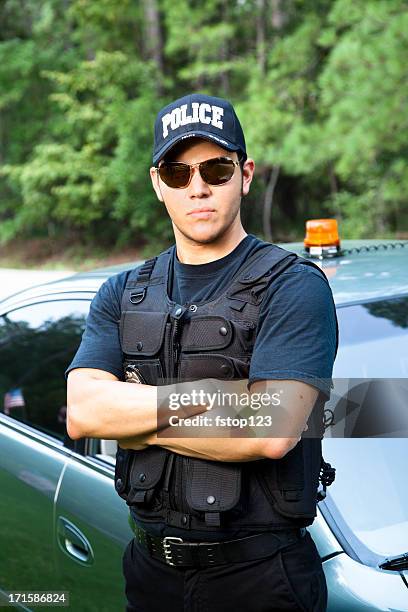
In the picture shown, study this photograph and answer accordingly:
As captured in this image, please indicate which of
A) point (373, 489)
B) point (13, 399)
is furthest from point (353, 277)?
point (13, 399)

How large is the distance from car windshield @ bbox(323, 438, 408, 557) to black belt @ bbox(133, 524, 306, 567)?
30 centimetres

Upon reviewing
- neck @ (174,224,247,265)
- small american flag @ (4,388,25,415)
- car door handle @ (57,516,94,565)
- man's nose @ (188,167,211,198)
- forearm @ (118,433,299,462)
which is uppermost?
man's nose @ (188,167,211,198)

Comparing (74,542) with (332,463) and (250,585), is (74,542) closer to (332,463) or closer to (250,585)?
(332,463)

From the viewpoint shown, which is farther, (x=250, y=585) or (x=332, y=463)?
(x=332, y=463)

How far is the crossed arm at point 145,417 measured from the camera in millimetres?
1650

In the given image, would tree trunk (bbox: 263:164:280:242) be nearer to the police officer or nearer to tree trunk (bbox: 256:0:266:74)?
tree trunk (bbox: 256:0:266:74)

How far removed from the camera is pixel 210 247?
187 centimetres

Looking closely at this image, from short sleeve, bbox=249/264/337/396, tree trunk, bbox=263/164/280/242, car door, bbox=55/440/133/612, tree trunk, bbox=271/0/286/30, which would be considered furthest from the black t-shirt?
tree trunk, bbox=271/0/286/30

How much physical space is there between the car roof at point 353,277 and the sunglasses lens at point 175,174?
0.74 meters

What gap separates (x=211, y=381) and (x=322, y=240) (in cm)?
127

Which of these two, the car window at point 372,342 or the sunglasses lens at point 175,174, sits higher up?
the sunglasses lens at point 175,174

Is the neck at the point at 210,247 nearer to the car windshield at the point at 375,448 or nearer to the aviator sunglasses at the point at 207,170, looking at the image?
the aviator sunglasses at the point at 207,170

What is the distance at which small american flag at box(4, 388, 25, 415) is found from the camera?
350cm

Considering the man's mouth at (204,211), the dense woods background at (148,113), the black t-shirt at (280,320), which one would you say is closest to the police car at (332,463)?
the black t-shirt at (280,320)
